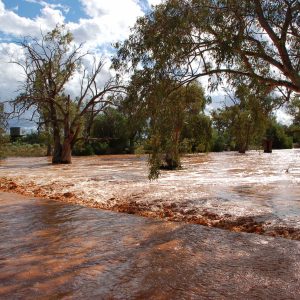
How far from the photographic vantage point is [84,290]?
13.7 feet

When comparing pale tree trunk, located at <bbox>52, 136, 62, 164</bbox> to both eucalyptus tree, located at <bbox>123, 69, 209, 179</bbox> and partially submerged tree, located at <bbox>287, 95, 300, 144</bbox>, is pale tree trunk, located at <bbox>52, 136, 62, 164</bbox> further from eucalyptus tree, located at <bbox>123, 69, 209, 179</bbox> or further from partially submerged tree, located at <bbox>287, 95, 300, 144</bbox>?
eucalyptus tree, located at <bbox>123, 69, 209, 179</bbox>

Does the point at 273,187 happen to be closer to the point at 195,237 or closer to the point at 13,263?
the point at 195,237

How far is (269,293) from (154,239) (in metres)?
2.57

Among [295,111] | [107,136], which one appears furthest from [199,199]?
[107,136]

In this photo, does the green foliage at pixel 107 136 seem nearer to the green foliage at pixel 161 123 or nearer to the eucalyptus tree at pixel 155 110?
the eucalyptus tree at pixel 155 110

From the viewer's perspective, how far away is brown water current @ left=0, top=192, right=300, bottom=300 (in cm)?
415

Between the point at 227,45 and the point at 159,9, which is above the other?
the point at 159,9

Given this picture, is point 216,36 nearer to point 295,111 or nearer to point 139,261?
point 139,261

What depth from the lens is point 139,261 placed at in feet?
17.0

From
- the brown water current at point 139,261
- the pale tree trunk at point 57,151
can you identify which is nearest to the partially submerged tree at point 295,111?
the brown water current at point 139,261

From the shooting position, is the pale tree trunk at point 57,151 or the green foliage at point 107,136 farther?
the green foliage at point 107,136

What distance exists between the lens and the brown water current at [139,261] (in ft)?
13.6

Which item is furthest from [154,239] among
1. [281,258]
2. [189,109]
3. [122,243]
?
[189,109]

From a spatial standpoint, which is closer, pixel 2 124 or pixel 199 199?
pixel 199 199
